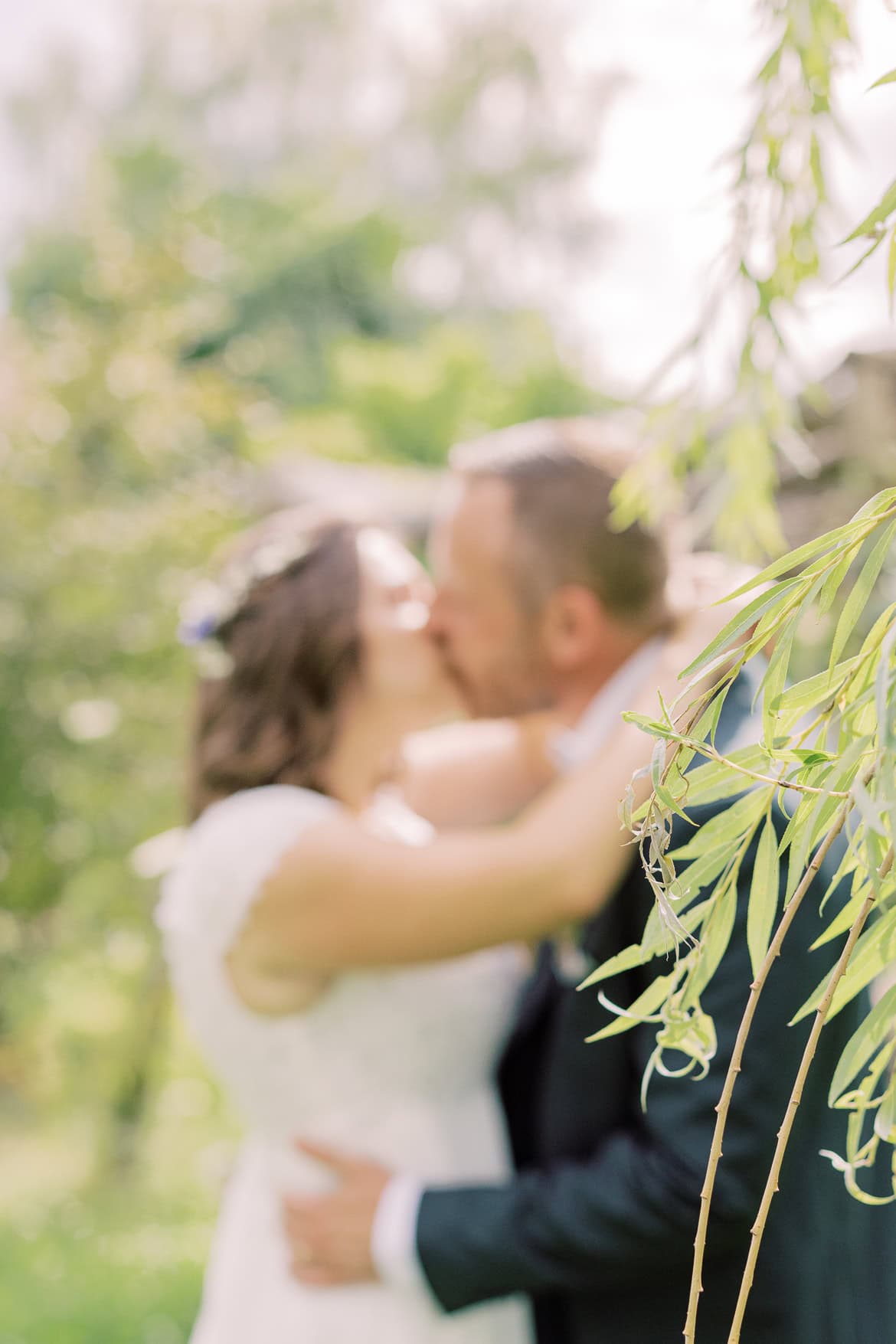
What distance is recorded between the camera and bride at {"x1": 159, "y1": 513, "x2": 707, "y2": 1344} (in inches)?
65.9

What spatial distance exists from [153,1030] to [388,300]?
1624 cm

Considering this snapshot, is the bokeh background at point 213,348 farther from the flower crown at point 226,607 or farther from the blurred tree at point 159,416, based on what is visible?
the flower crown at point 226,607

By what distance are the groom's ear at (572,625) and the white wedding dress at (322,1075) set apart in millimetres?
449

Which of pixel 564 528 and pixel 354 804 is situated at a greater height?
pixel 564 528

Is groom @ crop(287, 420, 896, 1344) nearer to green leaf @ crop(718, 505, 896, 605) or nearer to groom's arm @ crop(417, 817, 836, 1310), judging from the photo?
groom's arm @ crop(417, 817, 836, 1310)

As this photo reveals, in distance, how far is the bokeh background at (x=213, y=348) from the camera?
137 inches

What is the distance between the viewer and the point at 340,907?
1.69 meters

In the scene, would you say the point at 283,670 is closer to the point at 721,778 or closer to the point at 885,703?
the point at 721,778

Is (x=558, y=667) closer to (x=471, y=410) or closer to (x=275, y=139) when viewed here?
(x=471, y=410)

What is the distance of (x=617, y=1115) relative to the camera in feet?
5.18

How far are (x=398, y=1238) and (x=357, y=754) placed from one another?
739mm

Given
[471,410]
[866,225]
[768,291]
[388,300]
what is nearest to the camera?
[866,225]

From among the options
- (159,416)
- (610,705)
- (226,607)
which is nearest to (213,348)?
(159,416)

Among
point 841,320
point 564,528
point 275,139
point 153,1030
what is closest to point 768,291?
point 841,320
